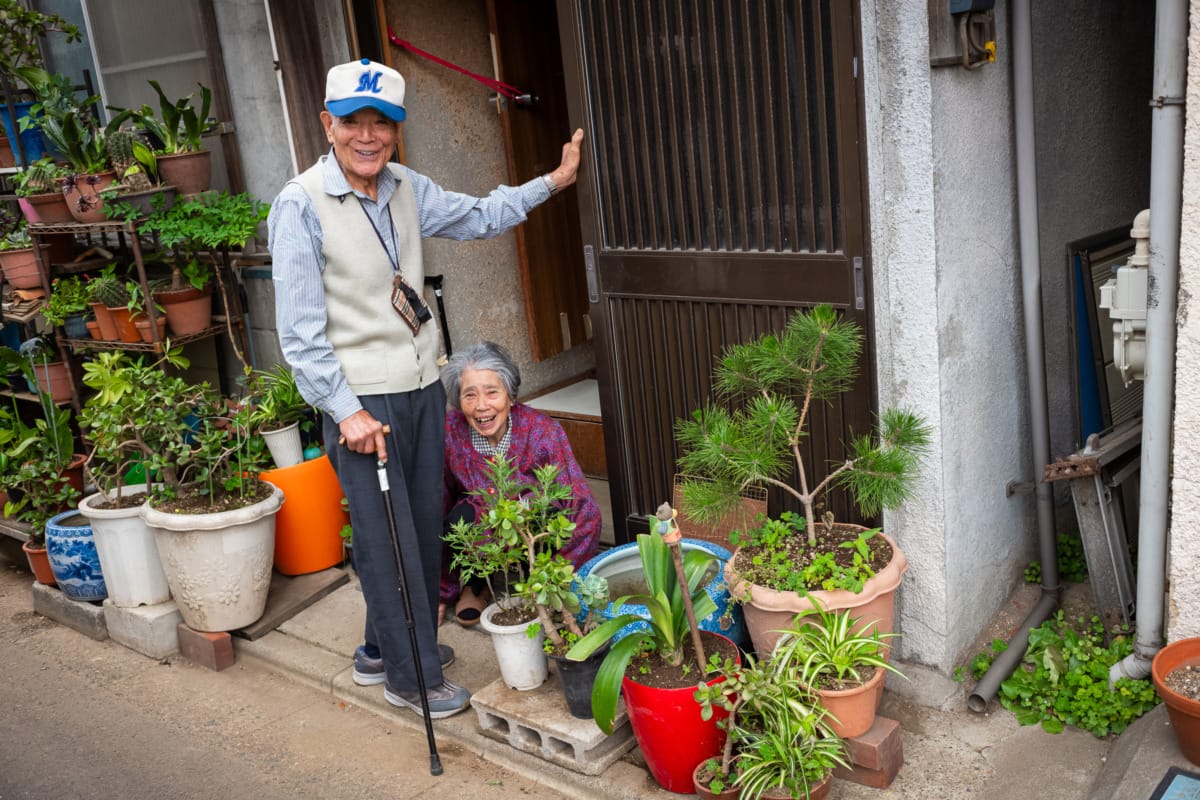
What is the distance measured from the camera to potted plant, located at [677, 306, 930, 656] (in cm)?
314

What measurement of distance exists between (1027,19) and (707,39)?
3.16 ft

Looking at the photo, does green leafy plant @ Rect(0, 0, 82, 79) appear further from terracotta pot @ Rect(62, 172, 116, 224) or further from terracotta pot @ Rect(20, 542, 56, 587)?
Result: terracotta pot @ Rect(20, 542, 56, 587)

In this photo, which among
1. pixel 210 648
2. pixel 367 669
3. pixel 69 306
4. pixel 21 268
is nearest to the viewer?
pixel 367 669

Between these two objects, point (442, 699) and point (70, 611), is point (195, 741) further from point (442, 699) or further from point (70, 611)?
point (70, 611)

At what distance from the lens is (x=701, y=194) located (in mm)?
3668

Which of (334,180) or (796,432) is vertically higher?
(334,180)

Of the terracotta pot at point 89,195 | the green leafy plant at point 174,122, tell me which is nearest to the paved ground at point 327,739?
the terracotta pot at point 89,195

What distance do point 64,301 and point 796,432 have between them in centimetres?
405

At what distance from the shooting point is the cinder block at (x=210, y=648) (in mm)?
4465

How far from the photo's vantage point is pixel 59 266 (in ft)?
18.9

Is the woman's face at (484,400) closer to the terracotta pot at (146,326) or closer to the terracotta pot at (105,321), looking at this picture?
the terracotta pot at (146,326)

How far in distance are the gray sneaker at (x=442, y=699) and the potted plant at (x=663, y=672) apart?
79 centimetres

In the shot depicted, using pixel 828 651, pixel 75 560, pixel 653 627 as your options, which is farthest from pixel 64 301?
pixel 828 651

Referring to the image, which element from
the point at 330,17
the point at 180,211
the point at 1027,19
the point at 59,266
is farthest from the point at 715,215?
the point at 59,266
